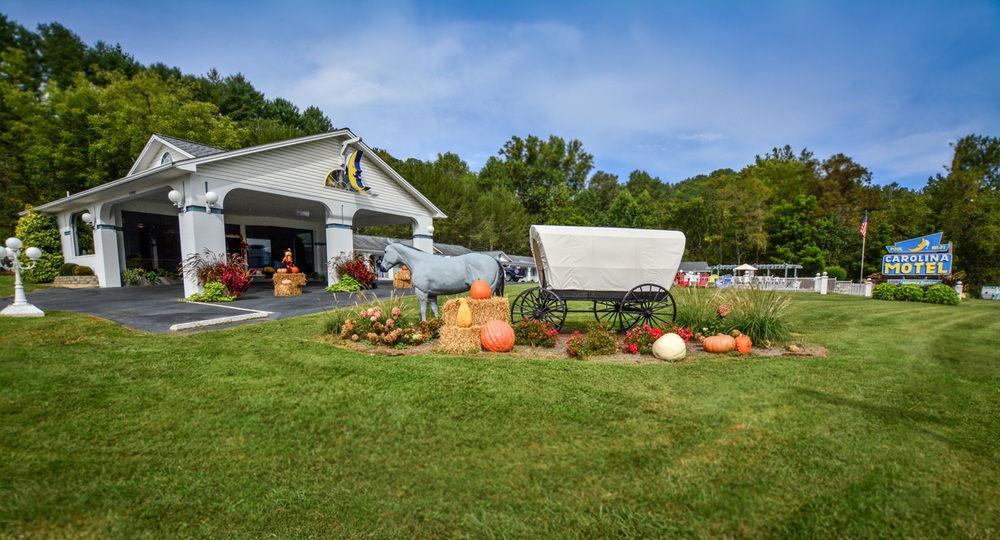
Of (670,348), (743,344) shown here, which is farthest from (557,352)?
(743,344)

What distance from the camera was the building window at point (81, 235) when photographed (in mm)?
16953

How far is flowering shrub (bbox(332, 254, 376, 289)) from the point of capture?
14797 mm

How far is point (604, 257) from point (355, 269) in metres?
10.9

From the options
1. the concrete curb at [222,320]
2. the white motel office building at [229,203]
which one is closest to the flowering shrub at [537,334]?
the concrete curb at [222,320]

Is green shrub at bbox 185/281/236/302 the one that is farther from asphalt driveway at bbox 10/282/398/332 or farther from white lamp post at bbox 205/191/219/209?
white lamp post at bbox 205/191/219/209

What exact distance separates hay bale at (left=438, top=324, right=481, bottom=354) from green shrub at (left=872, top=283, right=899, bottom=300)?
69.3 feet

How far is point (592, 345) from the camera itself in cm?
598

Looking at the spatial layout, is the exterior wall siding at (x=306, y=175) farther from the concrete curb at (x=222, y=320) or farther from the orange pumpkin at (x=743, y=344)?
the orange pumpkin at (x=743, y=344)

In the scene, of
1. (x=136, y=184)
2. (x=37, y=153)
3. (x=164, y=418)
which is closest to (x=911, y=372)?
(x=164, y=418)

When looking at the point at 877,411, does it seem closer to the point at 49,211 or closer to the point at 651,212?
the point at 49,211

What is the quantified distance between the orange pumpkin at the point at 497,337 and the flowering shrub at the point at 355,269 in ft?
33.4

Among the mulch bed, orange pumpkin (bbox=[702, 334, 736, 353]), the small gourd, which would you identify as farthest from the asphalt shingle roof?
orange pumpkin (bbox=[702, 334, 736, 353])

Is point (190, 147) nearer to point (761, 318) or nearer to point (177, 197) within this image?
point (177, 197)

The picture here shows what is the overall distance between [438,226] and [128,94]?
22417mm
